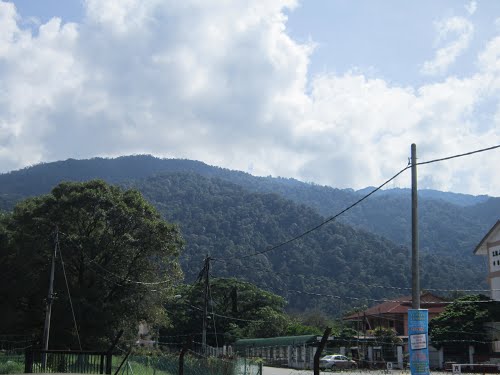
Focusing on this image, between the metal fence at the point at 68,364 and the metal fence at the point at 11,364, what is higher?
the metal fence at the point at 68,364

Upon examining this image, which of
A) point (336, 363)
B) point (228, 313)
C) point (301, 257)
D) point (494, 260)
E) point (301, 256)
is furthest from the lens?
point (301, 256)

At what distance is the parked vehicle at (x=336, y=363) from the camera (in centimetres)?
4981

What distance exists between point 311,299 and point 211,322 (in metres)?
57.0

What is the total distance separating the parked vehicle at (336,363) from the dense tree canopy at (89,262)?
14.9m

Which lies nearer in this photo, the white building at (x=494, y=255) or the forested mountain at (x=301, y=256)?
the white building at (x=494, y=255)

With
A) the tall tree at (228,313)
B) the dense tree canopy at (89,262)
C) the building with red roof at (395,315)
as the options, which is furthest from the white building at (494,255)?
Answer: the tall tree at (228,313)

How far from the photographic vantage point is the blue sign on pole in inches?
503

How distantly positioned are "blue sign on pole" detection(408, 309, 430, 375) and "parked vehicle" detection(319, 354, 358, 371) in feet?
124

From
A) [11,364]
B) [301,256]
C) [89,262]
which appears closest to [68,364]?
[11,364]

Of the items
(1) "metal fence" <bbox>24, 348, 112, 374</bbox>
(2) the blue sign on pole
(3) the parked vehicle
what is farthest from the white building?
(2) the blue sign on pole

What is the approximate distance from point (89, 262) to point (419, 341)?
32.0 m

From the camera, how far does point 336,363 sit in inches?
1992

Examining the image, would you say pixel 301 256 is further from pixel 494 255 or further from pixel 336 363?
pixel 494 255

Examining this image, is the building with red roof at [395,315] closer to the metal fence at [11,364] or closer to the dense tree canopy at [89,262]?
the dense tree canopy at [89,262]
